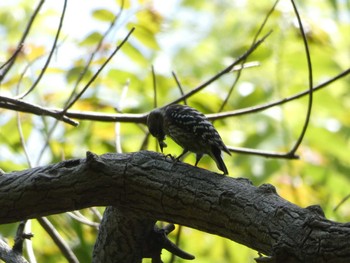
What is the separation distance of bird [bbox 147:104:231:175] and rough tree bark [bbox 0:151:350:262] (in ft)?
2.12

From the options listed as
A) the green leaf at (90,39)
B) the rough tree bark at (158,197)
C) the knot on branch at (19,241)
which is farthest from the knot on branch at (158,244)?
the green leaf at (90,39)

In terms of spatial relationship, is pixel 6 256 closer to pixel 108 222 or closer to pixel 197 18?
→ pixel 108 222

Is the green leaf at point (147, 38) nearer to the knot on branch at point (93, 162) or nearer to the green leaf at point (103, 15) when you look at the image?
the green leaf at point (103, 15)

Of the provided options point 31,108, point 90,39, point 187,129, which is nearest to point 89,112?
point 31,108

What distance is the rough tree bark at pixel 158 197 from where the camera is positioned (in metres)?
3.02

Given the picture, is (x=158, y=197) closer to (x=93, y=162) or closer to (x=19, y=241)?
(x=93, y=162)

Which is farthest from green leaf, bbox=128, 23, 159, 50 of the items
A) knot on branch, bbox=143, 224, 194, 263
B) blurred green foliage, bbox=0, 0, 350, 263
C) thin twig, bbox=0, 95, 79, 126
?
knot on branch, bbox=143, 224, 194, 263

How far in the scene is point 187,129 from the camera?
4391 mm

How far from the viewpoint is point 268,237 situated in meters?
2.96

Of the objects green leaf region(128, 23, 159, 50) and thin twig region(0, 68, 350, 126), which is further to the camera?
green leaf region(128, 23, 159, 50)

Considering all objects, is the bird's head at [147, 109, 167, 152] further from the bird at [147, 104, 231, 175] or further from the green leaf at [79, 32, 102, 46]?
the green leaf at [79, 32, 102, 46]

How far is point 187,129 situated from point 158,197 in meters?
1.06

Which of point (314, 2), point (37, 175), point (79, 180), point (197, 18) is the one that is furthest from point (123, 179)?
point (197, 18)

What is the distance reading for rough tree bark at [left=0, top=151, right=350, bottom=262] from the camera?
3020 mm
